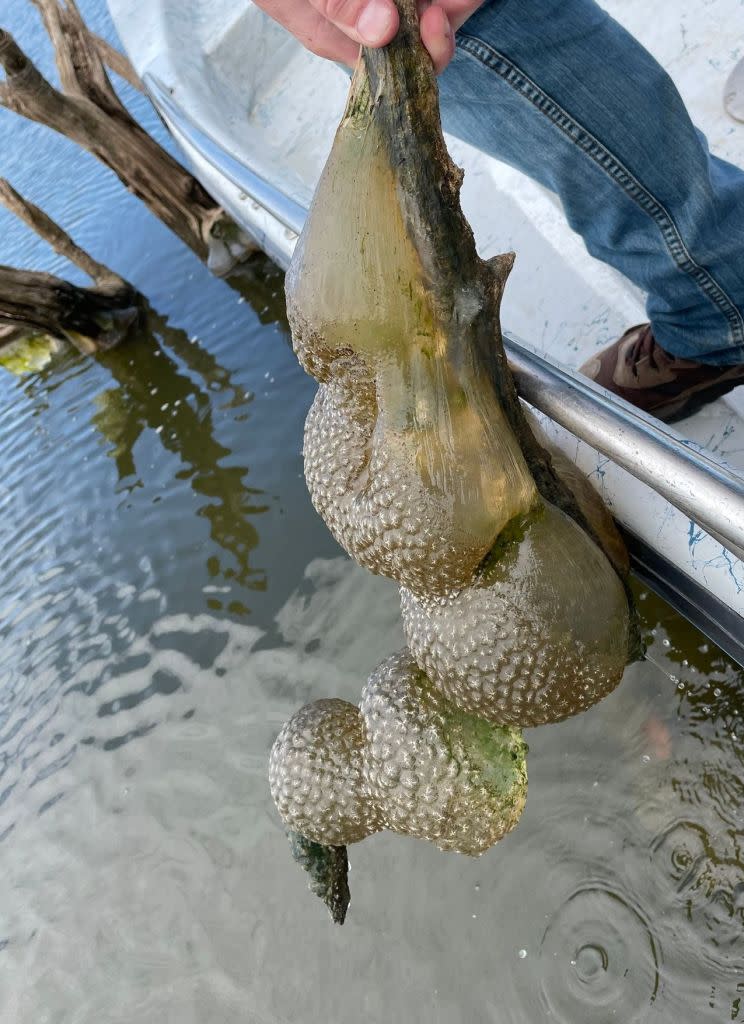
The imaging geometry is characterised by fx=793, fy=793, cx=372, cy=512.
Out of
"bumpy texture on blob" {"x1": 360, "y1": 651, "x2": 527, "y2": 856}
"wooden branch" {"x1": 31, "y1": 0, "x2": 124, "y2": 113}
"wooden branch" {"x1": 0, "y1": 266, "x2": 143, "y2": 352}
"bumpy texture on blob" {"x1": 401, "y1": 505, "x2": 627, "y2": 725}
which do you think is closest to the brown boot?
"bumpy texture on blob" {"x1": 401, "y1": 505, "x2": 627, "y2": 725}

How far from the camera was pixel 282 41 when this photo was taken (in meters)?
4.25

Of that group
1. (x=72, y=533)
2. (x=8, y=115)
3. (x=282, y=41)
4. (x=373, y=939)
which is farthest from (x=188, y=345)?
(x=8, y=115)

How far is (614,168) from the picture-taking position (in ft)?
5.22

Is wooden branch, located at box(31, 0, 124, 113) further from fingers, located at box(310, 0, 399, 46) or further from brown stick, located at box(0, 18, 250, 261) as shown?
fingers, located at box(310, 0, 399, 46)

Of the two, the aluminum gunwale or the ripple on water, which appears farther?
the ripple on water

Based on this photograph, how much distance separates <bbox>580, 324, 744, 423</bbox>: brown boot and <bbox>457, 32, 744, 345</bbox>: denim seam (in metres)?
0.10

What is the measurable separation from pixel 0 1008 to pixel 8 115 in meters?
9.32

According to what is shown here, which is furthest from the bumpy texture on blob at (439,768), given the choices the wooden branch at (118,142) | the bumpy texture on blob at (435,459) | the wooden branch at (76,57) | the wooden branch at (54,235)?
the wooden branch at (54,235)

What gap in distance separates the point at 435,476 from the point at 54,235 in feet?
15.2

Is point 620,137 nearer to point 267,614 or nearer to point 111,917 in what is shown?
point 267,614

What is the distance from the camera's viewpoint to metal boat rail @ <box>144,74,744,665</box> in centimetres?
114

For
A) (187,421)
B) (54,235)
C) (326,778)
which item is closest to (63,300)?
(54,235)

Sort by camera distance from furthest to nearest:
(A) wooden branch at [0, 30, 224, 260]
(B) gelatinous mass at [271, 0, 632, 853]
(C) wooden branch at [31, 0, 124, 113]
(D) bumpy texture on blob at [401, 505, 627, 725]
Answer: (C) wooden branch at [31, 0, 124, 113]
(A) wooden branch at [0, 30, 224, 260]
(D) bumpy texture on blob at [401, 505, 627, 725]
(B) gelatinous mass at [271, 0, 632, 853]

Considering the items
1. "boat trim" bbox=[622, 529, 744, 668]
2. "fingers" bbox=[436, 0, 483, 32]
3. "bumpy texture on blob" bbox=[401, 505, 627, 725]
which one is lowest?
"boat trim" bbox=[622, 529, 744, 668]
